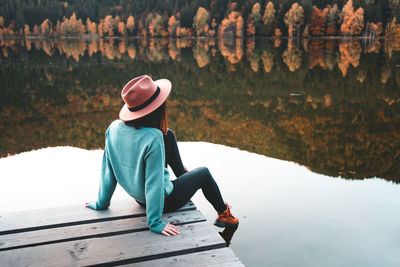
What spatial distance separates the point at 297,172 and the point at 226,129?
347cm

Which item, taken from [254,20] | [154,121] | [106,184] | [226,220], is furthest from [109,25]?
[154,121]

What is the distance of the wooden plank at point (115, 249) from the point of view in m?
3.34

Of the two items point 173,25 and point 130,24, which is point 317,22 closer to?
point 173,25

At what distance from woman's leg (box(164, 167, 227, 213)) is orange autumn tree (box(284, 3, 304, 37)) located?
10938 cm

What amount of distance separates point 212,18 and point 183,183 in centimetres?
14402

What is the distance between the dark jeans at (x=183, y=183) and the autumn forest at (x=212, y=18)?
100 meters

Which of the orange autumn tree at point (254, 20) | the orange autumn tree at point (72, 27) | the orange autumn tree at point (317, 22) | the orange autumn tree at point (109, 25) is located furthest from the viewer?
the orange autumn tree at point (109, 25)

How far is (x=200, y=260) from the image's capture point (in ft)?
11.0

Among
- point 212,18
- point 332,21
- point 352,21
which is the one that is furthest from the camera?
point 212,18

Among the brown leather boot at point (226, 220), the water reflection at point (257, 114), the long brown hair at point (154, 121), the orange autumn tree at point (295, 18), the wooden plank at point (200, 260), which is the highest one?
the orange autumn tree at point (295, 18)

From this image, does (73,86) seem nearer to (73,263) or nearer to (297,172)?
(297,172)

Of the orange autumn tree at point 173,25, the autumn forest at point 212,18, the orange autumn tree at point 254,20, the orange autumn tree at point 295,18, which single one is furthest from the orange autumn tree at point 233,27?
the orange autumn tree at point 173,25

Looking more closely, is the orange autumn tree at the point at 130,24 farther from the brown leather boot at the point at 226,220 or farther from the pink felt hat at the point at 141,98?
the pink felt hat at the point at 141,98

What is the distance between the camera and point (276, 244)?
4.86 metres
